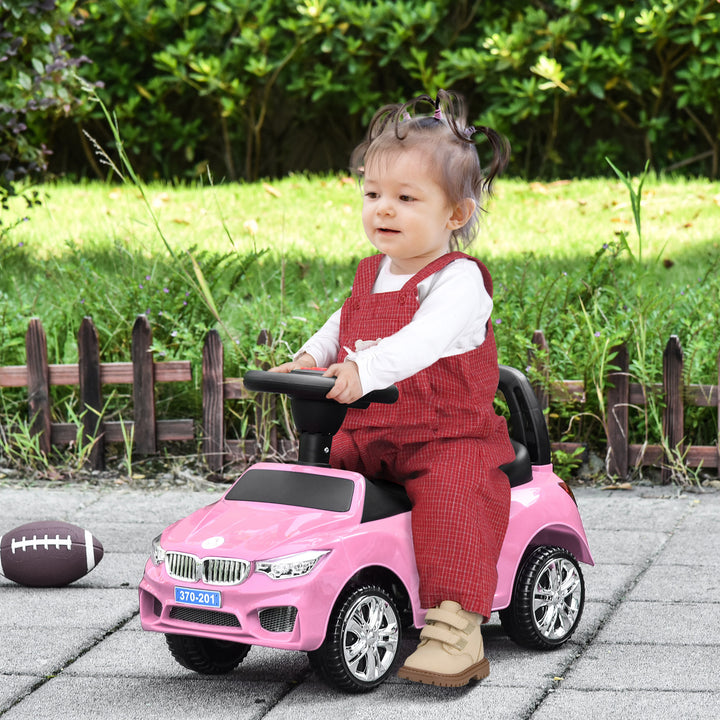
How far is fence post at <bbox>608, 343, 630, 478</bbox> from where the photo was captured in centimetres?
485

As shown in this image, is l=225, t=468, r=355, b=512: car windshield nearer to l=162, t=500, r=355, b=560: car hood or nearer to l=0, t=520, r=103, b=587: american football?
l=162, t=500, r=355, b=560: car hood

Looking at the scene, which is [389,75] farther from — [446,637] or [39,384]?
[446,637]

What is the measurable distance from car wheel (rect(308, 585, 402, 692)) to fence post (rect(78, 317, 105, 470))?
255 centimetres

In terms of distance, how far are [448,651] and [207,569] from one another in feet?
1.99

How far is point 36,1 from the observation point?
6367 millimetres

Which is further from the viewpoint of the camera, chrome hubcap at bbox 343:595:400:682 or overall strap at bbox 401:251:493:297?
overall strap at bbox 401:251:493:297

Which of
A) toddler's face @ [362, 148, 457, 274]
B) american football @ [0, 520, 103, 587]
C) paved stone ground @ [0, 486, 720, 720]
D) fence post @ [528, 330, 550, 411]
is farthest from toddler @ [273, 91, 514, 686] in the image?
fence post @ [528, 330, 550, 411]

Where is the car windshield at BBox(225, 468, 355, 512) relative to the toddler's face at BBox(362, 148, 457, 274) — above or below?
below

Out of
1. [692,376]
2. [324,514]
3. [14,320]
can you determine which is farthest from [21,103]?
[324,514]

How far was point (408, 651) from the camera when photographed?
3.03 m

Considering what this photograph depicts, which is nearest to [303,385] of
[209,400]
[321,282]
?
[209,400]

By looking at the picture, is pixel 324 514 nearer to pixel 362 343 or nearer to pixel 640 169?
pixel 362 343

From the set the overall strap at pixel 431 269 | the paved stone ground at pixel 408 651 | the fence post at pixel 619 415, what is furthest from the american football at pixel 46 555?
the fence post at pixel 619 415

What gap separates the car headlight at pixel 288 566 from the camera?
8.41 ft
